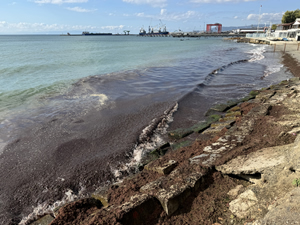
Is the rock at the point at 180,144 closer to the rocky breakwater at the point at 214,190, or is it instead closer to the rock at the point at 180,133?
the rock at the point at 180,133

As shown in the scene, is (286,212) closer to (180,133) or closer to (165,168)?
(165,168)

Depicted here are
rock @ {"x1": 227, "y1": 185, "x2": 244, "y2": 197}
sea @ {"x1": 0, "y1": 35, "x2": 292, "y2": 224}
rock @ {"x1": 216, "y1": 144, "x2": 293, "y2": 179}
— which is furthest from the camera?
sea @ {"x1": 0, "y1": 35, "x2": 292, "y2": 224}

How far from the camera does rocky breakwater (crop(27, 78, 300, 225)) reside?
11.7ft

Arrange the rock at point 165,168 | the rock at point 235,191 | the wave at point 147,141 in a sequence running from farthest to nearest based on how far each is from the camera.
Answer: the wave at point 147,141 → the rock at point 165,168 → the rock at point 235,191

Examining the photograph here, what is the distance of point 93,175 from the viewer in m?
6.35

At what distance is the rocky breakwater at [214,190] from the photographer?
3.57 meters

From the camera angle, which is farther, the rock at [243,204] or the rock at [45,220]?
the rock at [45,220]

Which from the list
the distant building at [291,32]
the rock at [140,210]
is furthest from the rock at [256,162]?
the distant building at [291,32]

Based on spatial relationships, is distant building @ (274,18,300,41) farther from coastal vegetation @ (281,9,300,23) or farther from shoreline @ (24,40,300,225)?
shoreline @ (24,40,300,225)

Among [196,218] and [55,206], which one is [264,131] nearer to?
[196,218]

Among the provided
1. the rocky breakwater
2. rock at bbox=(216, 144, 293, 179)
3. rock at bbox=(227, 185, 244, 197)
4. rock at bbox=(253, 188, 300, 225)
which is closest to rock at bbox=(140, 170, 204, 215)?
the rocky breakwater

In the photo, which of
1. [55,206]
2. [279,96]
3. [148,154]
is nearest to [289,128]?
[148,154]

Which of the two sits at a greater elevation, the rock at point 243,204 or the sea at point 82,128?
the rock at point 243,204

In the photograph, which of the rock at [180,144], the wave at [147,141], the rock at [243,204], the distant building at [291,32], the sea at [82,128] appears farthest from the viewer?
the distant building at [291,32]
